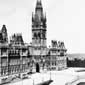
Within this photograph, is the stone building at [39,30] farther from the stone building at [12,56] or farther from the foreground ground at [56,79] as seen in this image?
the foreground ground at [56,79]

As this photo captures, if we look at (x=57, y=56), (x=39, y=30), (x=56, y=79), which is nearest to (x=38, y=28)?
(x=39, y=30)

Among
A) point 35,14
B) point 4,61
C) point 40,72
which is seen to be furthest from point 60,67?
point 4,61

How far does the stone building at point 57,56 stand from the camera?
98.2m

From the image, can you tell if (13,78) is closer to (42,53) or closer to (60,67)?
(42,53)

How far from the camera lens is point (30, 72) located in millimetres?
85375

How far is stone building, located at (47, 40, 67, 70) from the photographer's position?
322ft

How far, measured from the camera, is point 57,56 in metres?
103

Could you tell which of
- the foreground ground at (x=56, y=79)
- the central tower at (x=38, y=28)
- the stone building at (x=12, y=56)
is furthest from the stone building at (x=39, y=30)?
the foreground ground at (x=56, y=79)

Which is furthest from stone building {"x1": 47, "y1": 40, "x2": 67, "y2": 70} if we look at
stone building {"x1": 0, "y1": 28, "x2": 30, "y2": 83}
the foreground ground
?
the foreground ground

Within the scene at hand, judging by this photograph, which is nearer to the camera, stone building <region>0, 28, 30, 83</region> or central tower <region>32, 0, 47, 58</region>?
stone building <region>0, 28, 30, 83</region>


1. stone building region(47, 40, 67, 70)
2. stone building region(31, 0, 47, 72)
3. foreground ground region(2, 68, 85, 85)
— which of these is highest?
stone building region(31, 0, 47, 72)

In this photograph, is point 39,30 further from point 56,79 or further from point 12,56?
point 56,79

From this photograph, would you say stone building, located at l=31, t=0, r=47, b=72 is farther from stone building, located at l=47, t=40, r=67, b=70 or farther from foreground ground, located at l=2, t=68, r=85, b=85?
foreground ground, located at l=2, t=68, r=85, b=85

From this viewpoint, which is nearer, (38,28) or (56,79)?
(56,79)
